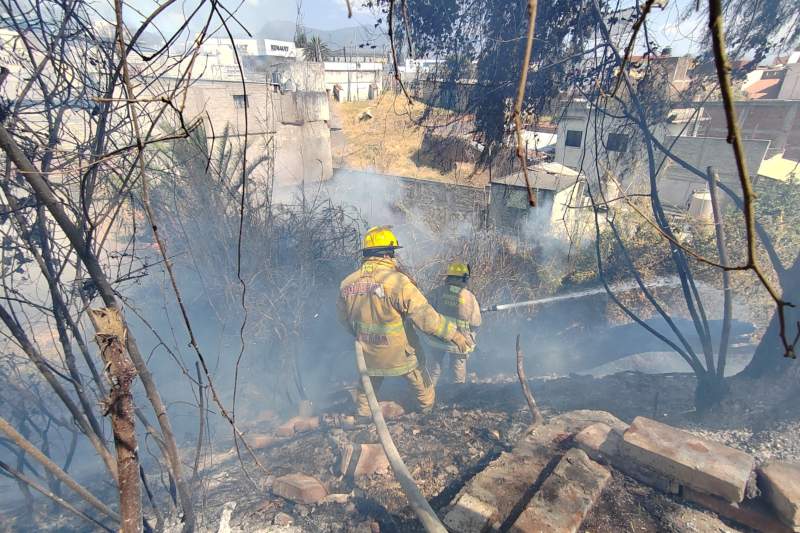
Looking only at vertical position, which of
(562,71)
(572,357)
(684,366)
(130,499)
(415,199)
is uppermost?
(562,71)

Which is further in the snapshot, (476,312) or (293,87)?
(293,87)

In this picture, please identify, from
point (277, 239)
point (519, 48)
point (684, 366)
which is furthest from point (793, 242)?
point (277, 239)

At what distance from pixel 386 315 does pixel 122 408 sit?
3264 mm

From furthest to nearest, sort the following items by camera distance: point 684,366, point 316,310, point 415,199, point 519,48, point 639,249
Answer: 1. point 415,199
2. point 639,249
3. point 316,310
4. point 684,366
5. point 519,48

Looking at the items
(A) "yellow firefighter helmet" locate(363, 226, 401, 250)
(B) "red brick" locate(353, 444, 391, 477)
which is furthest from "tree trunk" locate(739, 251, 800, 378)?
(A) "yellow firefighter helmet" locate(363, 226, 401, 250)

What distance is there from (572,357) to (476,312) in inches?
138

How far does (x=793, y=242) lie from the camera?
8.24m

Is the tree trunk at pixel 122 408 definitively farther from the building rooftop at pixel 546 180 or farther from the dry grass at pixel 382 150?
the dry grass at pixel 382 150

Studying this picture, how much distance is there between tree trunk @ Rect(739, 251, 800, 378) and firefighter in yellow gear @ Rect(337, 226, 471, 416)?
2857 mm

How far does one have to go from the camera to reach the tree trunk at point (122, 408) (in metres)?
Answer: 1.37

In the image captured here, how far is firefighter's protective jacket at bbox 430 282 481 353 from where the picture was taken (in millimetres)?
5480

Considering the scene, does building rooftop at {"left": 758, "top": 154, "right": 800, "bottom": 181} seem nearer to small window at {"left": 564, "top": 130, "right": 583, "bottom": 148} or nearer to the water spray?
small window at {"left": 564, "top": 130, "right": 583, "bottom": 148}

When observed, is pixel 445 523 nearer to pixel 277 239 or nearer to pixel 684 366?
pixel 277 239

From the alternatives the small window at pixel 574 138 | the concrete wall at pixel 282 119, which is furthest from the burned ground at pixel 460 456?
the small window at pixel 574 138
